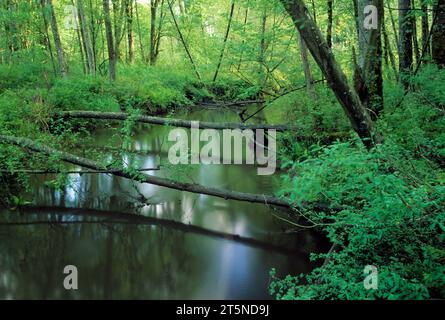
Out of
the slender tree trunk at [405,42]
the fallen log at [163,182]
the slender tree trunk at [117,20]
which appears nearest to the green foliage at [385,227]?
the fallen log at [163,182]

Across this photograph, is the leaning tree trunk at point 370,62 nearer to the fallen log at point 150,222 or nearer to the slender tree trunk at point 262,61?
the fallen log at point 150,222

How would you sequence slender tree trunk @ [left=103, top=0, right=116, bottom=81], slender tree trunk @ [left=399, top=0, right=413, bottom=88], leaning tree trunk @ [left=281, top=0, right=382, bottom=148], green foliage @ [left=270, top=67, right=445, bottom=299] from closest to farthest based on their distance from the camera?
green foliage @ [left=270, top=67, right=445, bottom=299], leaning tree trunk @ [left=281, top=0, right=382, bottom=148], slender tree trunk @ [left=399, top=0, right=413, bottom=88], slender tree trunk @ [left=103, top=0, right=116, bottom=81]

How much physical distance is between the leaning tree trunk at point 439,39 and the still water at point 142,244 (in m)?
4.56

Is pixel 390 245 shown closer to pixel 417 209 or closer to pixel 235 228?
pixel 417 209

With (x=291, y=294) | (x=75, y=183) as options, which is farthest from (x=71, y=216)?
(x=291, y=294)

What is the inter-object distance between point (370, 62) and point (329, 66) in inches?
68.2

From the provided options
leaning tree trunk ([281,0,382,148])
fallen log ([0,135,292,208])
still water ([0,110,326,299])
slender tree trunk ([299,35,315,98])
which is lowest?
still water ([0,110,326,299])

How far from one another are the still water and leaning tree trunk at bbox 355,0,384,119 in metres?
2.58

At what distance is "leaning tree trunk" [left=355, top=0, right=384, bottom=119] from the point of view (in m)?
5.95

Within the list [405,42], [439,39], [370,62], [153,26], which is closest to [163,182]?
[370,62]

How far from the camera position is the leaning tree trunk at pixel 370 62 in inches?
234

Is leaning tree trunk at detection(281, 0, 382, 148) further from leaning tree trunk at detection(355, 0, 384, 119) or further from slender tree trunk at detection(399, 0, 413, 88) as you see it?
slender tree trunk at detection(399, 0, 413, 88)

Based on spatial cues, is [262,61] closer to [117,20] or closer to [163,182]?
[163,182]

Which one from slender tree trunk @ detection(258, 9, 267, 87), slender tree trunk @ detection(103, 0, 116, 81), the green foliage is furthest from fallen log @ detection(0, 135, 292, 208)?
slender tree trunk @ detection(103, 0, 116, 81)
